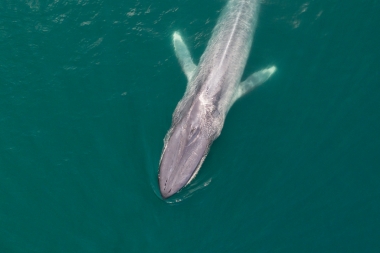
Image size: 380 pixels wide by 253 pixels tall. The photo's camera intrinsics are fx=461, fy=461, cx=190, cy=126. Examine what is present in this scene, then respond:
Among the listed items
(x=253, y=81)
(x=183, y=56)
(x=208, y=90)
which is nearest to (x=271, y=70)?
(x=253, y=81)

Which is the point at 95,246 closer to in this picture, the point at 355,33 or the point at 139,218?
the point at 139,218

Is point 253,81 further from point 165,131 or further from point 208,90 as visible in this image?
point 165,131

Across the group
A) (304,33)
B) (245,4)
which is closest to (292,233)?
(304,33)

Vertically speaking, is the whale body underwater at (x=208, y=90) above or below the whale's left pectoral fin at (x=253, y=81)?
above

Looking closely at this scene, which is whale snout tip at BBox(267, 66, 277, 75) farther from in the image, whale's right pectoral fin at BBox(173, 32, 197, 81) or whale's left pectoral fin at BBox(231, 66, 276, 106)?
whale's right pectoral fin at BBox(173, 32, 197, 81)

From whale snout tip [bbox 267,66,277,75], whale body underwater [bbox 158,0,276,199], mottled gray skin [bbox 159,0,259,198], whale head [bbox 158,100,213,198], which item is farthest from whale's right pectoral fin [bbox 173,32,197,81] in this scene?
whale snout tip [bbox 267,66,277,75]

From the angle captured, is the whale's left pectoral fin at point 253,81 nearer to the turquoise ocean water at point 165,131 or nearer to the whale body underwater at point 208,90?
the whale body underwater at point 208,90

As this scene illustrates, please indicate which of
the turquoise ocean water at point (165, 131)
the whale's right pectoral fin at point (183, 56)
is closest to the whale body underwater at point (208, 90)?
the whale's right pectoral fin at point (183, 56)
